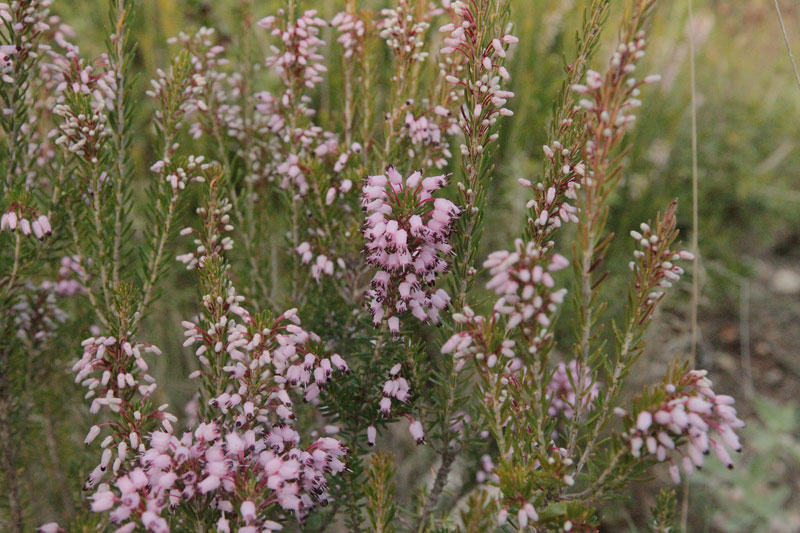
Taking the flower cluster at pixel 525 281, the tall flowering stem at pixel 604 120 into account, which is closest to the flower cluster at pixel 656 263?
the tall flowering stem at pixel 604 120

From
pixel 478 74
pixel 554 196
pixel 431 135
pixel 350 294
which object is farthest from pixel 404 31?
pixel 350 294

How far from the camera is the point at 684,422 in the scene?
4.15 feet

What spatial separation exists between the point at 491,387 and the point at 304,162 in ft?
3.43

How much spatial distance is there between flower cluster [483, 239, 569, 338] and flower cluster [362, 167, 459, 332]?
0.24 m

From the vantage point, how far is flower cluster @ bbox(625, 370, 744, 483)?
1287 mm

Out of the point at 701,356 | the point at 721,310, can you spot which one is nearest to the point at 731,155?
the point at 721,310

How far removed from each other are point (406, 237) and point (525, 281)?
33cm

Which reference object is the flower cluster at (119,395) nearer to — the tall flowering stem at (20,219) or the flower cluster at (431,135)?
the tall flowering stem at (20,219)

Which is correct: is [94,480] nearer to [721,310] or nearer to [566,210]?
[566,210]

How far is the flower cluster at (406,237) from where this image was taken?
1530mm

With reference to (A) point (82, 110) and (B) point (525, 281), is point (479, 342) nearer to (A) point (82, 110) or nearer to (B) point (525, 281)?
(B) point (525, 281)

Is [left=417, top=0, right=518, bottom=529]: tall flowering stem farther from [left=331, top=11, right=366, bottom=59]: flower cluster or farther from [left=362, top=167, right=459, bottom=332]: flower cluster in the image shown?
[left=331, top=11, right=366, bottom=59]: flower cluster

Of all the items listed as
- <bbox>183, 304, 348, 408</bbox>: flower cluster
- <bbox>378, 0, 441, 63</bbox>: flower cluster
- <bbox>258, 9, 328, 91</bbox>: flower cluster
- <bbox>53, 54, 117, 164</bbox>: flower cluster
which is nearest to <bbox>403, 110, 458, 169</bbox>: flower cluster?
<bbox>378, 0, 441, 63</bbox>: flower cluster

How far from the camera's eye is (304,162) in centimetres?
215
